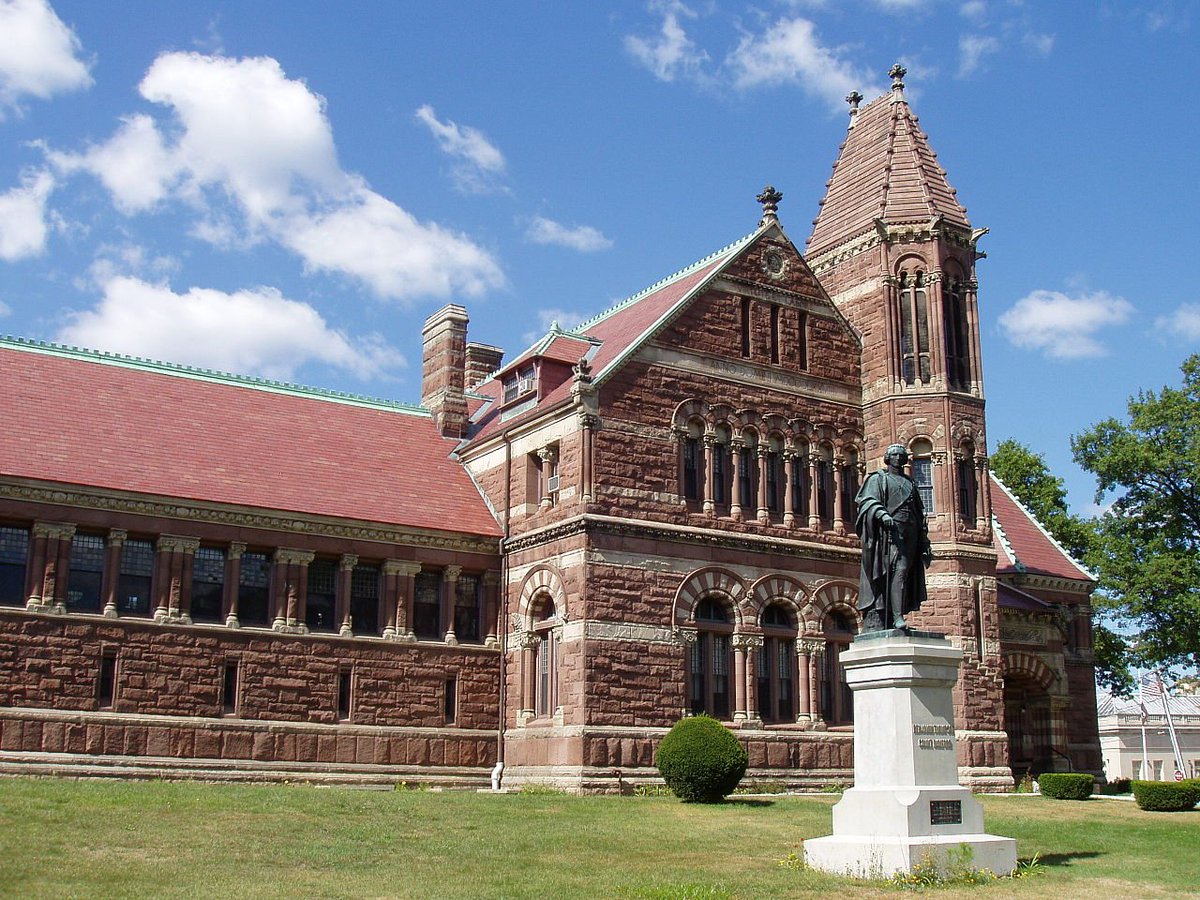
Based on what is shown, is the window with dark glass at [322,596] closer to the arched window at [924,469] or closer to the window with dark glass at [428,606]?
the window with dark glass at [428,606]

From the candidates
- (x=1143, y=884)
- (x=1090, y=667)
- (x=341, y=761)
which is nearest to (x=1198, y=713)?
(x=1090, y=667)

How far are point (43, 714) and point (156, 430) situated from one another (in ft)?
24.3

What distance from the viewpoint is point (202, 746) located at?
29.0 m

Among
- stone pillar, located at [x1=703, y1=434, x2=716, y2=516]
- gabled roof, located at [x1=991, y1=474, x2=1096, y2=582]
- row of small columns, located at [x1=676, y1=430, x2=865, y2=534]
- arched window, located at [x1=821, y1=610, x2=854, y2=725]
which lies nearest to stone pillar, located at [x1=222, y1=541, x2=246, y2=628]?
row of small columns, located at [x1=676, y1=430, x2=865, y2=534]

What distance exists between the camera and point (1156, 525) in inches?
1777

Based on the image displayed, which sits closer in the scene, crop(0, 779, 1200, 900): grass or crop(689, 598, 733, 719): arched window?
crop(0, 779, 1200, 900): grass

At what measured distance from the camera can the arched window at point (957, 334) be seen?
3512 cm

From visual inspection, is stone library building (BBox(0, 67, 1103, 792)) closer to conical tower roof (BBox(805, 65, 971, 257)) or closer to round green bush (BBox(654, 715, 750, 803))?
conical tower roof (BBox(805, 65, 971, 257))

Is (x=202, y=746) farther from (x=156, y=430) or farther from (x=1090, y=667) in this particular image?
(x=1090, y=667)

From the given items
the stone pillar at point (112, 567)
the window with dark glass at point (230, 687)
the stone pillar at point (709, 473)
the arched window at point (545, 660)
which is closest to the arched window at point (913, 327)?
the stone pillar at point (709, 473)

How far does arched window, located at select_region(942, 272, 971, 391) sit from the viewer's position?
3512 centimetres

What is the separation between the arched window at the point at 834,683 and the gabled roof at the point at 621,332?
8.31 metres

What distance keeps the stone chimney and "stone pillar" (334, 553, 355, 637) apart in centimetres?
1165

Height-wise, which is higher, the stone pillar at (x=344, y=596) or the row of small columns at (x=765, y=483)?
the row of small columns at (x=765, y=483)
